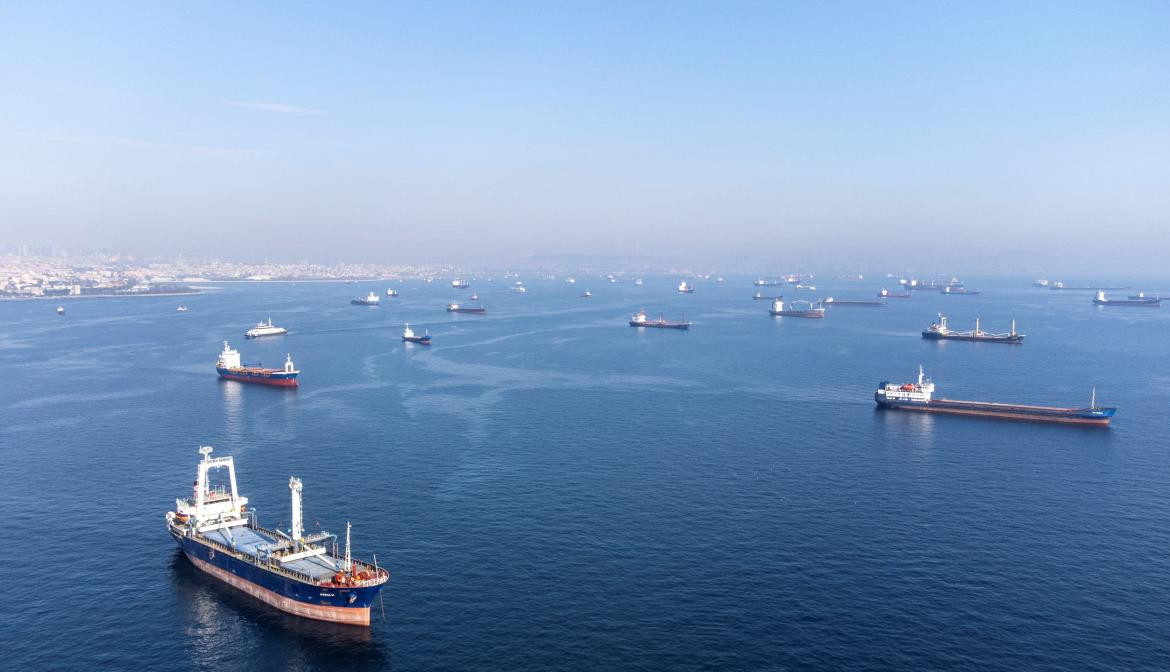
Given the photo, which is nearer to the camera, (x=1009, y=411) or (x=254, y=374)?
(x=1009, y=411)

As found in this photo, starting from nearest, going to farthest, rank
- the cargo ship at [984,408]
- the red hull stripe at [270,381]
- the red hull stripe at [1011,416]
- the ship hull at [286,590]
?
1. the ship hull at [286,590]
2. the red hull stripe at [1011,416]
3. the cargo ship at [984,408]
4. the red hull stripe at [270,381]

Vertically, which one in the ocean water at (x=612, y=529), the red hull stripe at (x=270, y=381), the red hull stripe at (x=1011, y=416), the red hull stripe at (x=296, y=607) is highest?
the red hull stripe at (x=270, y=381)

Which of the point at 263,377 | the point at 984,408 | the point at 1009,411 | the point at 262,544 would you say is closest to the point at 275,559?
the point at 262,544

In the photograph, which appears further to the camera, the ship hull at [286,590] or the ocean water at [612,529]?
the ship hull at [286,590]

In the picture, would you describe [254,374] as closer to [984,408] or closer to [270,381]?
[270,381]

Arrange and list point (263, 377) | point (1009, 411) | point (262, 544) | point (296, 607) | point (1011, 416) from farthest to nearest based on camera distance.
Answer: point (263, 377)
point (1009, 411)
point (1011, 416)
point (262, 544)
point (296, 607)

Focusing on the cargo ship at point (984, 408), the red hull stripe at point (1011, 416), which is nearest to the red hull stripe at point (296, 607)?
the cargo ship at point (984, 408)

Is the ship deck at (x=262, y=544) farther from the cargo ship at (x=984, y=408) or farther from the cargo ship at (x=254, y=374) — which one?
the cargo ship at (x=984, y=408)

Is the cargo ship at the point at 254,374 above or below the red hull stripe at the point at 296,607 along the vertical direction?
above

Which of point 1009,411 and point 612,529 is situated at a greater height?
point 1009,411
